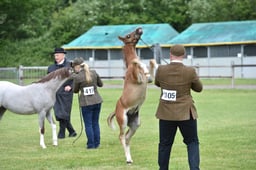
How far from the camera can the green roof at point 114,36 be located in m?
46.3

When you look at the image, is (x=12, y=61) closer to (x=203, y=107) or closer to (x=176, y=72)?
(x=203, y=107)

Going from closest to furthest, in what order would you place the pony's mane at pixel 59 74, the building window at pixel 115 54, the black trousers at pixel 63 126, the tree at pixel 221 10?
1. the pony's mane at pixel 59 74
2. the black trousers at pixel 63 126
3. the building window at pixel 115 54
4. the tree at pixel 221 10

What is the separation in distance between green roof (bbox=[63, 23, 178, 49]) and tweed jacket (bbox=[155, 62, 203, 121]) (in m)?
36.7

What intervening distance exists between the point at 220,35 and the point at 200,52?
181 centimetres

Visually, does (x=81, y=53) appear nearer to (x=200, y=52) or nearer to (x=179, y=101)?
(x=200, y=52)

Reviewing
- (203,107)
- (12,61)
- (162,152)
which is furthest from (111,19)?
(162,152)

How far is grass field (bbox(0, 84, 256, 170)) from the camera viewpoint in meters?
11.1

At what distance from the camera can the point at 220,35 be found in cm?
4372

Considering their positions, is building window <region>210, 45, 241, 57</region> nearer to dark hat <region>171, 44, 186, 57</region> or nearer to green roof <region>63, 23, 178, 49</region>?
green roof <region>63, 23, 178, 49</region>

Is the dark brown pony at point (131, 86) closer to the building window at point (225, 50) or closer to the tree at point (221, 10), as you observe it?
the building window at point (225, 50)

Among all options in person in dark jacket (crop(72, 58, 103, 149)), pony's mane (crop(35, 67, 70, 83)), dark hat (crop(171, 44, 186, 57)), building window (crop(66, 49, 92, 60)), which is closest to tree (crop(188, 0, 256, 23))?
building window (crop(66, 49, 92, 60))

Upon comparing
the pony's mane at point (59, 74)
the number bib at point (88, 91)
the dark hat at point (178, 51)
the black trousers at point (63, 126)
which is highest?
the dark hat at point (178, 51)

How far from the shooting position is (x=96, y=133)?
44.0ft

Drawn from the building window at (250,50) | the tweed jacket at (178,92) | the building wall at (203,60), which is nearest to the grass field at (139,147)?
the tweed jacket at (178,92)
